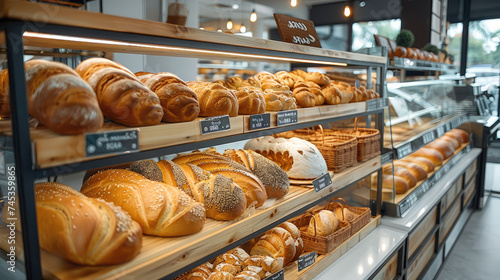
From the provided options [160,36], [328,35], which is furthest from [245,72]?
[160,36]

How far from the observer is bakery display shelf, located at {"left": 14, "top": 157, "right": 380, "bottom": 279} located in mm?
991

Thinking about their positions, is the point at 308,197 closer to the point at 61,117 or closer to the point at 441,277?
the point at 61,117

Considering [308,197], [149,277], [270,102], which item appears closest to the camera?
[149,277]

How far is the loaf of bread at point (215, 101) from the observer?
1.41m

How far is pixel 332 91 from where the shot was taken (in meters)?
2.15

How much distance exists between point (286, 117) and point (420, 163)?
8.36 feet

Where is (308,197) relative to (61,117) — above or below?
below

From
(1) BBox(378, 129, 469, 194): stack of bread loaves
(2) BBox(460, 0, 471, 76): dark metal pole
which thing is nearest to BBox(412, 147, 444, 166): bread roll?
(1) BBox(378, 129, 469, 194): stack of bread loaves

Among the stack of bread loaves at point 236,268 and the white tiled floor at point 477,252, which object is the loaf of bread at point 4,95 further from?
the white tiled floor at point 477,252

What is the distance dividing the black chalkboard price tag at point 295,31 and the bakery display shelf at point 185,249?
761 millimetres

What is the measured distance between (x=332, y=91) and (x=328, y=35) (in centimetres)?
848

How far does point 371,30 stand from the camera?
9.42m

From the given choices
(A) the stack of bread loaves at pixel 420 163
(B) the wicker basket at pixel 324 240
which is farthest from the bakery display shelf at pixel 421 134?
(B) the wicker basket at pixel 324 240

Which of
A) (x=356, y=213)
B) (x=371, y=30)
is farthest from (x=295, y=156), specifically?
(x=371, y=30)
